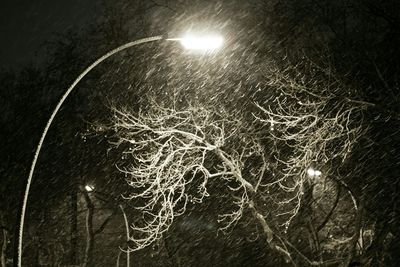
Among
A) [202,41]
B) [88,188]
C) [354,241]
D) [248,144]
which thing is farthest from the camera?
[88,188]

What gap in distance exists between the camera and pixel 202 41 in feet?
25.4

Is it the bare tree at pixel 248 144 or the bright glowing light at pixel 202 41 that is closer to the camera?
the bright glowing light at pixel 202 41

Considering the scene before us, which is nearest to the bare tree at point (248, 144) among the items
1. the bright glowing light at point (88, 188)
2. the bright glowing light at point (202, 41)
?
the bright glowing light at point (88, 188)

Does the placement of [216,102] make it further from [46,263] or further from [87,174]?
[46,263]

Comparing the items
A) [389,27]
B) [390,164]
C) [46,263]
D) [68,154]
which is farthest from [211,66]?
[46,263]

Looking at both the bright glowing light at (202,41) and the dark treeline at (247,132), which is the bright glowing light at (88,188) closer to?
the dark treeline at (247,132)

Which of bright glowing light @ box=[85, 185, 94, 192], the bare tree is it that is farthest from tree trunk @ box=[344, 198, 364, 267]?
bright glowing light @ box=[85, 185, 94, 192]

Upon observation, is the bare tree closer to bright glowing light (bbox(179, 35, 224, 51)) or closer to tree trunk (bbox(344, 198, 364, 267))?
tree trunk (bbox(344, 198, 364, 267))

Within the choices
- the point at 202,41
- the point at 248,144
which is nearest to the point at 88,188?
the point at 248,144

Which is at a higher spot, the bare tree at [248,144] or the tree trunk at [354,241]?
the bare tree at [248,144]

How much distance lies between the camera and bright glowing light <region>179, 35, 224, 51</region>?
770cm

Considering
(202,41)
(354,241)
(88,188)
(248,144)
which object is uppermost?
(88,188)

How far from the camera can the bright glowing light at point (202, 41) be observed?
25.3 ft

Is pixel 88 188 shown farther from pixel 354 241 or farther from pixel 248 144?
pixel 354 241
